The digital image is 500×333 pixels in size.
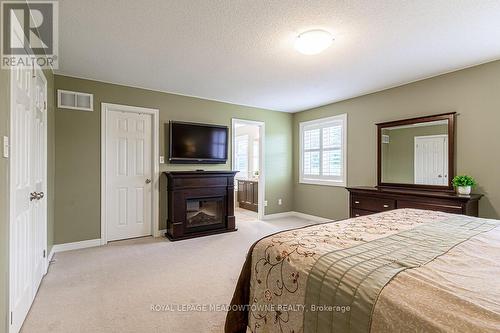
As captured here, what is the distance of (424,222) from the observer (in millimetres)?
1890

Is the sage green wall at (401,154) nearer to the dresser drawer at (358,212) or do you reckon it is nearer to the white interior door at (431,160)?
the white interior door at (431,160)

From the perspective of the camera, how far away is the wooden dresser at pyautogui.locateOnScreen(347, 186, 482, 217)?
2.85m

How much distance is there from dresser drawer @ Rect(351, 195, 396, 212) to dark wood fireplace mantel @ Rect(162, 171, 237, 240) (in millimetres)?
2127

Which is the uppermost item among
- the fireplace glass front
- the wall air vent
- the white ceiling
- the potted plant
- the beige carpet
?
the white ceiling

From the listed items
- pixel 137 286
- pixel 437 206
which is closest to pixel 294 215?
pixel 437 206

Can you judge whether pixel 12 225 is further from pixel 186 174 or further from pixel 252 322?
pixel 186 174

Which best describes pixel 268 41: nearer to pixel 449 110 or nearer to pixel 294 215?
pixel 449 110

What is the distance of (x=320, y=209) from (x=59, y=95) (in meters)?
4.82

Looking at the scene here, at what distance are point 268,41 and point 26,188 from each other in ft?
8.16

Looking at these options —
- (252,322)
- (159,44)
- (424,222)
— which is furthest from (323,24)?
(252,322)

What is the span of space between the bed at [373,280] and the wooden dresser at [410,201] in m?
1.16

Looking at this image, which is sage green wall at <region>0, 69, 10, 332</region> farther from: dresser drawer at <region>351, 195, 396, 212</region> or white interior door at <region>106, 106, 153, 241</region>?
dresser drawer at <region>351, 195, 396, 212</region>

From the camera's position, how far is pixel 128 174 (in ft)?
13.1

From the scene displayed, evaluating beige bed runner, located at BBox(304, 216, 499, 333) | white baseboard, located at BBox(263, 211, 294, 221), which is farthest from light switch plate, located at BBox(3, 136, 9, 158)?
white baseboard, located at BBox(263, 211, 294, 221)
